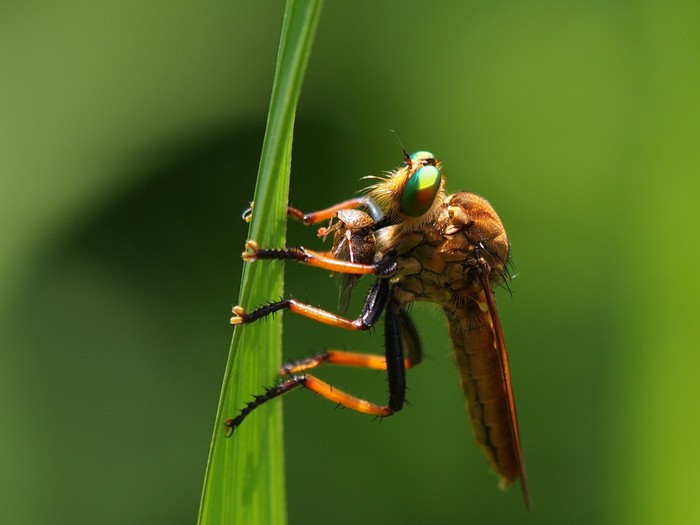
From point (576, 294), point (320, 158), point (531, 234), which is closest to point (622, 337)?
point (576, 294)

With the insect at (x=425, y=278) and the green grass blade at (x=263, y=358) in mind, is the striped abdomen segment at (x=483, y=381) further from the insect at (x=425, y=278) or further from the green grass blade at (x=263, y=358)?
the green grass blade at (x=263, y=358)

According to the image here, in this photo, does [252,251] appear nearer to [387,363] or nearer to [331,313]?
[331,313]

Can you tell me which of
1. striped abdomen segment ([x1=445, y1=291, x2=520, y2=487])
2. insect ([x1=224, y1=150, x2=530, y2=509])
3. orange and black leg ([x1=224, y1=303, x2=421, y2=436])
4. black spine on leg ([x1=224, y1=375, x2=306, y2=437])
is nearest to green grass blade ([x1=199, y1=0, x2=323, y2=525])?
black spine on leg ([x1=224, y1=375, x2=306, y2=437])

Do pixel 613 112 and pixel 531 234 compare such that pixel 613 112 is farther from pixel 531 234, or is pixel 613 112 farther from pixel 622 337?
pixel 622 337

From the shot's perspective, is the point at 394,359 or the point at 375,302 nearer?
the point at 375,302

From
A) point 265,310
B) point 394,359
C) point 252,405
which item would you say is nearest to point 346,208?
point 394,359
